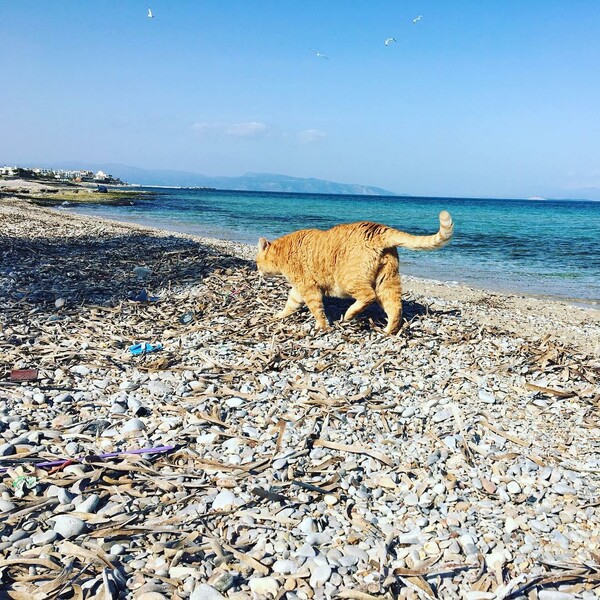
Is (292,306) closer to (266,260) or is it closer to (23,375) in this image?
(266,260)

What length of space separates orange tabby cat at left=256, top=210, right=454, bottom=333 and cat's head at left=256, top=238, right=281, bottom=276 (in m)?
0.47

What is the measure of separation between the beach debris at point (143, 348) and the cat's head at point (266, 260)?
261 centimetres

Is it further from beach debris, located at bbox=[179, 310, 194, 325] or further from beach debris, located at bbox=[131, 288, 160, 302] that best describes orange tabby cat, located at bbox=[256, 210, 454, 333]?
beach debris, located at bbox=[131, 288, 160, 302]

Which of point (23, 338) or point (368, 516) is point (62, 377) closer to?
point (23, 338)

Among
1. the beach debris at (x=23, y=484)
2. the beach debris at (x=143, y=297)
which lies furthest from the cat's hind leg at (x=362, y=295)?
the beach debris at (x=23, y=484)

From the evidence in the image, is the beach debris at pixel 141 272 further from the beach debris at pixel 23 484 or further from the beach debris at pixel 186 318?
the beach debris at pixel 23 484

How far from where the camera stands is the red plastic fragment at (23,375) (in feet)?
18.9

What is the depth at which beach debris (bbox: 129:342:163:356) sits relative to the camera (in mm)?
6820

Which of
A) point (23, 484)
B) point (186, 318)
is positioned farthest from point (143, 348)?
point (23, 484)

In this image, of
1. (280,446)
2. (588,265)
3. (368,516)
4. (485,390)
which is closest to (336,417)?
(280,446)

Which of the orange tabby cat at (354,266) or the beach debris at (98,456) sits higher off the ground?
the orange tabby cat at (354,266)

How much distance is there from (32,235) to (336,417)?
15.2m

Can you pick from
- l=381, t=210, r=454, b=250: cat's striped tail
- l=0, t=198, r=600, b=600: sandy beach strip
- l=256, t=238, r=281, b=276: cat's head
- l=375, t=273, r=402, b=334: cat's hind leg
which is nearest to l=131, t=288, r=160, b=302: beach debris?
l=0, t=198, r=600, b=600: sandy beach strip

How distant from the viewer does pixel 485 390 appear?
19.3 ft
